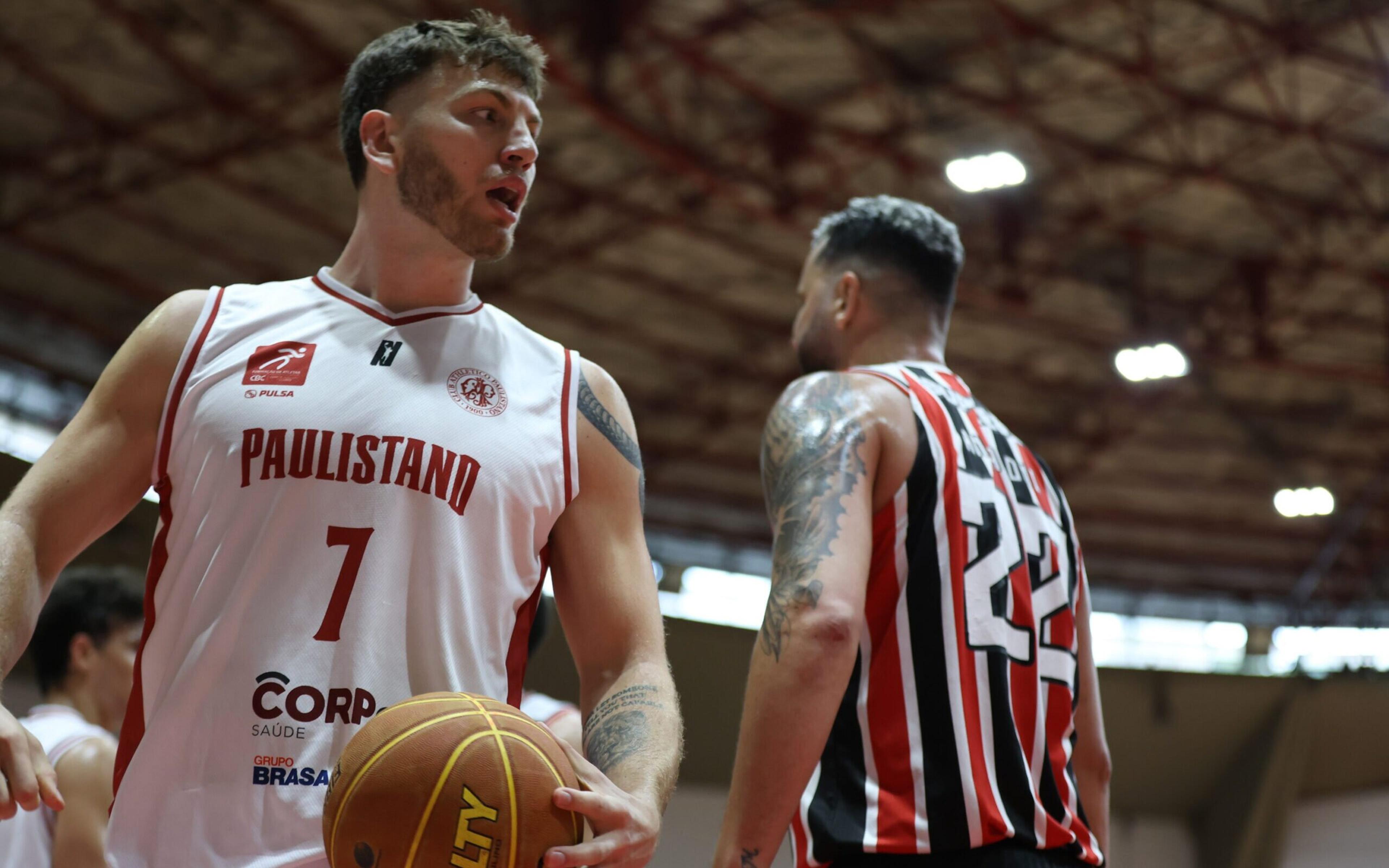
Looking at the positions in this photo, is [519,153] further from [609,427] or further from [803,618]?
[803,618]

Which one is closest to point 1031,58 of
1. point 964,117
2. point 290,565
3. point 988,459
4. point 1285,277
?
point 964,117

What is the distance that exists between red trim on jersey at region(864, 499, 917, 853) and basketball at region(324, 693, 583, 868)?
1165mm

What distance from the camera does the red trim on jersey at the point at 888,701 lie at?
2.94m

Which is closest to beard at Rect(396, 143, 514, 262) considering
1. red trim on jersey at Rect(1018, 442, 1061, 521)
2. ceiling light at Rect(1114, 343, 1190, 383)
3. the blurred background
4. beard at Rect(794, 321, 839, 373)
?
beard at Rect(794, 321, 839, 373)

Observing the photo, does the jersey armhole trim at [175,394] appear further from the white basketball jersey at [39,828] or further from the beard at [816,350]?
the white basketball jersey at [39,828]

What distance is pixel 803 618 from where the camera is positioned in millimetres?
2998

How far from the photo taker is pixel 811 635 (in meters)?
2.98

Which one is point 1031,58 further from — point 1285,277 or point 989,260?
point 1285,277

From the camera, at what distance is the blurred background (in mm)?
15227

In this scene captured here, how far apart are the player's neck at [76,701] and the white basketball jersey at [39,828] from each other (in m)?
0.42

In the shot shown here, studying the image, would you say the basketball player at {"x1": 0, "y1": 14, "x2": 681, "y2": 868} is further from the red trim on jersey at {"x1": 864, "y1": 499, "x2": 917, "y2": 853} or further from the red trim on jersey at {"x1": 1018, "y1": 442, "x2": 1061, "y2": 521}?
the red trim on jersey at {"x1": 1018, "y1": 442, "x2": 1061, "y2": 521}

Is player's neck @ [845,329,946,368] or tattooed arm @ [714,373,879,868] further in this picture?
player's neck @ [845,329,946,368]

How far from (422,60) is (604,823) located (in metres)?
1.71

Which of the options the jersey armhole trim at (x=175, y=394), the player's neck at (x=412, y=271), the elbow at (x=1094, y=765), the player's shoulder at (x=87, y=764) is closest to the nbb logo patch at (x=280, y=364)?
the jersey armhole trim at (x=175, y=394)
